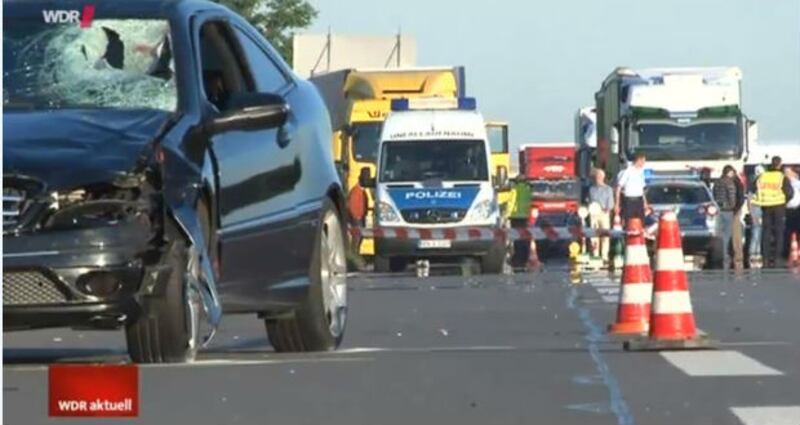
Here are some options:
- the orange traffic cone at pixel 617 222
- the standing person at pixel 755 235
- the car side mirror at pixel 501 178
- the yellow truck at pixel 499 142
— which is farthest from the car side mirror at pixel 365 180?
the yellow truck at pixel 499 142

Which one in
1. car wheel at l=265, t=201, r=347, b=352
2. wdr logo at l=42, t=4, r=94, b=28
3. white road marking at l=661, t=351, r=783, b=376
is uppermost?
wdr logo at l=42, t=4, r=94, b=28

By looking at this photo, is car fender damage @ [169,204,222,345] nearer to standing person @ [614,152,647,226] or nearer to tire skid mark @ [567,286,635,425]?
tire skid mark @ [567,286,635,425]

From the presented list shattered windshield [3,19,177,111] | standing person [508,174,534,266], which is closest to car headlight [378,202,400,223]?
standing person [508,174,534,266]

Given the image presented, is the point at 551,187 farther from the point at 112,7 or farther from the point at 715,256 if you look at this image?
the point at 112,7

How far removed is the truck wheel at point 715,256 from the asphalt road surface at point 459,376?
66.3 feet

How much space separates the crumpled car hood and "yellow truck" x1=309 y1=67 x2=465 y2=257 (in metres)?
30.5

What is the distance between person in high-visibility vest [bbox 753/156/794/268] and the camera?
36.9 meters

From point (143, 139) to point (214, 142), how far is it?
24.0 inches

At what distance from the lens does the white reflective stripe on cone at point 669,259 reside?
13625 mm

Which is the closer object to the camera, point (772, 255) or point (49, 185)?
point (49, 185)

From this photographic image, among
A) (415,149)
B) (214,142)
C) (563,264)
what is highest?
(214,142)

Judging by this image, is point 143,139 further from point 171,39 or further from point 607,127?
point 607,127

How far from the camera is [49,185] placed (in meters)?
10.4

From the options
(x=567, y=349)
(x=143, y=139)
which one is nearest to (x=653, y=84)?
(x=567, y=349)
